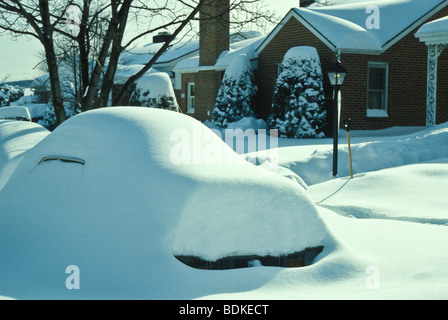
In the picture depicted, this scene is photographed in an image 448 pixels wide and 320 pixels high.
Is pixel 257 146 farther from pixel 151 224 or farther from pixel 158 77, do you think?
pixel 151 224

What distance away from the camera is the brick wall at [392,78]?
18.6m

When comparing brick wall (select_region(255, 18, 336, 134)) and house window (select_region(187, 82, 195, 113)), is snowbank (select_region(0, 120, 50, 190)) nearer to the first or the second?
brick wall (select_region(255, 18, 336, 134))

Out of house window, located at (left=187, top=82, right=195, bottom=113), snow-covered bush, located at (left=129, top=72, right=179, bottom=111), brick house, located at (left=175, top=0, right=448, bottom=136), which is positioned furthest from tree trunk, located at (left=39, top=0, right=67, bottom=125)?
house window, located at (left=187, top=82, right=195, bottom=113)

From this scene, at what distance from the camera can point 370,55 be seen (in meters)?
18.8

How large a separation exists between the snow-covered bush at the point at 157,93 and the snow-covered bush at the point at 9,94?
36.2 metres

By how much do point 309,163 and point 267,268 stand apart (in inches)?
296

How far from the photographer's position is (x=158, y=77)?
18.6 m

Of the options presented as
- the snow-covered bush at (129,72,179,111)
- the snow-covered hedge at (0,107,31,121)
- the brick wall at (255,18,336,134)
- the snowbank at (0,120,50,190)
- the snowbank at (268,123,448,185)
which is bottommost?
the snowbank at (268,123,448,185)

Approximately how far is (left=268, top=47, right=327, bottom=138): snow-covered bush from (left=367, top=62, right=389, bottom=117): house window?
242cm

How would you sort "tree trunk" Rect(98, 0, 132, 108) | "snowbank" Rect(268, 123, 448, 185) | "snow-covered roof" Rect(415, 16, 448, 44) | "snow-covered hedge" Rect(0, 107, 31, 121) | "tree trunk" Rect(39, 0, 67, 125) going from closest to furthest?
"tree trunk" Rect(39, 0, 67, 125) < "tree trunk" Rect(98, 0, 132, 108) < "snowbank" Rect(268, 123, 448, 185) < "snow-covered roof" Rect(415, 16, 448, 44) < "snow-covered hedge" Rect(0, 107, 31, 121)

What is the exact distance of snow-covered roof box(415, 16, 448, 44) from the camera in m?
15.1
